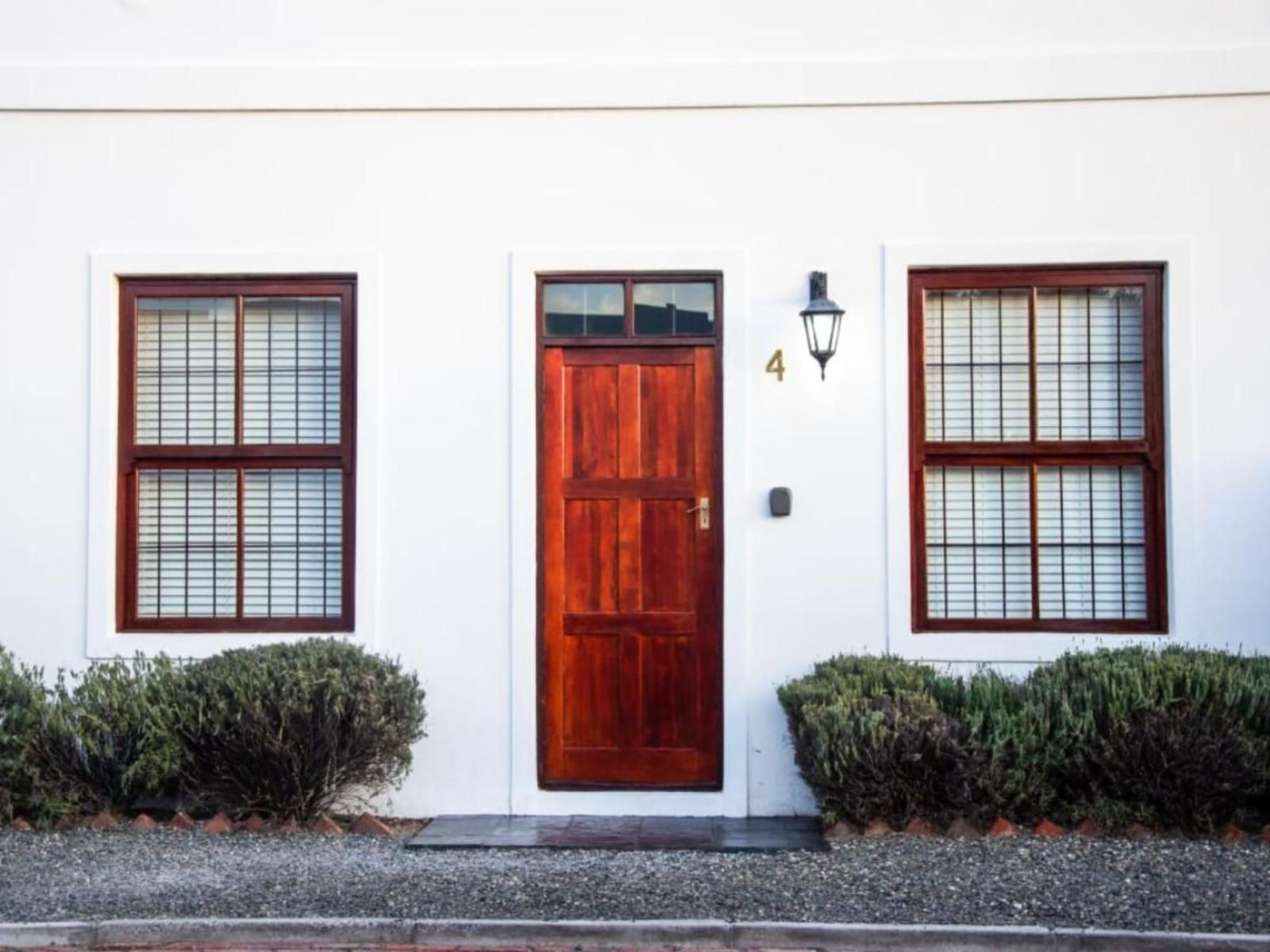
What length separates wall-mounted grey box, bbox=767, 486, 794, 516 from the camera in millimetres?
7609

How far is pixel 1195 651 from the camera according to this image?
24.1 feet

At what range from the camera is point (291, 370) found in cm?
800

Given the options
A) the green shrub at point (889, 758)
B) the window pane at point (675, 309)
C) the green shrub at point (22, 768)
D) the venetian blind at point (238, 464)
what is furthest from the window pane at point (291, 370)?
the green shrub at point (889, 758)

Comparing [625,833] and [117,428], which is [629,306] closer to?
[625,833]

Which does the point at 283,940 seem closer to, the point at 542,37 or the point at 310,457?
the point at 310,457

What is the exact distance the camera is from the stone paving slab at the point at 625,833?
6.90 meters

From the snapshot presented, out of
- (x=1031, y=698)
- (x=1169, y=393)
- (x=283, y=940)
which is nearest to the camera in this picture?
(x=283, y=940)

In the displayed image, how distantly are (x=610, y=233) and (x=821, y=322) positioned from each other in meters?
1.23

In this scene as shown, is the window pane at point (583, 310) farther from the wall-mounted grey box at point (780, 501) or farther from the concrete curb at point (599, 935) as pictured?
the concrete curb at point (599, 935)

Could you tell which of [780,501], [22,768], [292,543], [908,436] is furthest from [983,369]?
[22,768]

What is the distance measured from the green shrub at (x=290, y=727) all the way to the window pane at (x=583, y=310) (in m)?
2.03

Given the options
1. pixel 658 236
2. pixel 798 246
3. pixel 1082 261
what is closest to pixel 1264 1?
pixel 1082 261

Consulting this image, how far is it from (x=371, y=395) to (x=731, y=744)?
266 centimetres

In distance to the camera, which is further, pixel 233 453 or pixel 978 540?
pixel 233 453
